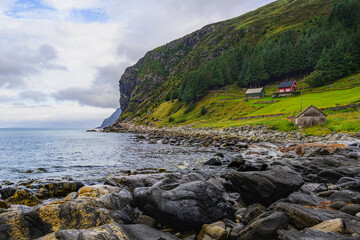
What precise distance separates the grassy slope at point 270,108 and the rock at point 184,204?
37.8m

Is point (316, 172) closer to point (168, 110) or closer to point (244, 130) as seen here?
point (244, 130)

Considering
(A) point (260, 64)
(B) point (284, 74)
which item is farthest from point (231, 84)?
(B) point (284, 74)

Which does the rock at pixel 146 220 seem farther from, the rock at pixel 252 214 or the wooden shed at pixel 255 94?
the wooden shed at pixel 255 94

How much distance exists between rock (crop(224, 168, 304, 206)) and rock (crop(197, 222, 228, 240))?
338 cm

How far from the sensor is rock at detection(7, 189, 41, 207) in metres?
11.0

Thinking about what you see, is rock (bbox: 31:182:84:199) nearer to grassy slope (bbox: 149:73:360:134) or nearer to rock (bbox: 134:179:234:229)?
rock (bbox: 134:179:234:229)

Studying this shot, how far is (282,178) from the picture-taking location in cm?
1069

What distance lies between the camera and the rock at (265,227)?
650 centimetres

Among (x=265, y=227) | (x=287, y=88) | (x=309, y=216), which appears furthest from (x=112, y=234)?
(x=287, y=88)

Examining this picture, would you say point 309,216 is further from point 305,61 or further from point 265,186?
point 305,61

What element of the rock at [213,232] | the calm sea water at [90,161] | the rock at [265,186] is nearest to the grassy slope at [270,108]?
the calm sea water at [90,161]

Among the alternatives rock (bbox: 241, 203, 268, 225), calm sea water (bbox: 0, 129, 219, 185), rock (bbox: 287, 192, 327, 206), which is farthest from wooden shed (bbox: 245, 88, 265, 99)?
rock (bbox: 241, 203, 268, 225)

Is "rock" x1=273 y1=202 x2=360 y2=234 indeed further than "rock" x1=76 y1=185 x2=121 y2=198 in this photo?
No

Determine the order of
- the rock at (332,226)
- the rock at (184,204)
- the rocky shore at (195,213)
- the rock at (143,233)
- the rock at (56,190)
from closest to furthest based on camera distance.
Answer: the rock at (332,226) → the rocky shore at (195,213) → the rock at (143,233) → the rock at (184,204) → the rock at (56,190)
